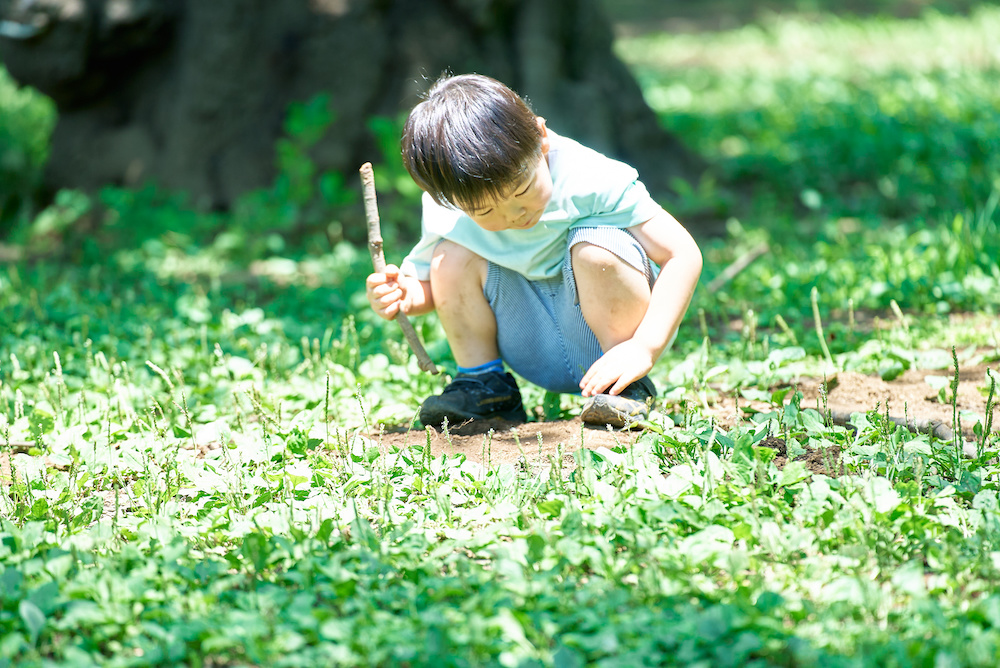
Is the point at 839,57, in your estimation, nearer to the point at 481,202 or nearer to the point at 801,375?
the point at 801,375

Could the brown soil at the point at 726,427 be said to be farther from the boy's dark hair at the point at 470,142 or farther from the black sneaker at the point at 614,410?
the boy's dark hair at the point at 470,142

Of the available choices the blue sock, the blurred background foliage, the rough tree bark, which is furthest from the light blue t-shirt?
the rough tree bark

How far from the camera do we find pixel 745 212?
18.8ft

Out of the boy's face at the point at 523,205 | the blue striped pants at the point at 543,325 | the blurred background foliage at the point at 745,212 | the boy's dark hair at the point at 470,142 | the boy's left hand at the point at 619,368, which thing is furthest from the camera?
the blurred background foliage at the point at 745,212

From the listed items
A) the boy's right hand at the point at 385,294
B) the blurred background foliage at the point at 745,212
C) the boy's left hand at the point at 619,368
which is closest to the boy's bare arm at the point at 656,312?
the boy's left hand at the point at 619,368

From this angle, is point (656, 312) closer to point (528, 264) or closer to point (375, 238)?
point (528, 264)

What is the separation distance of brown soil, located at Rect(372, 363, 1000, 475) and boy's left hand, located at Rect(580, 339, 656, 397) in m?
0.11

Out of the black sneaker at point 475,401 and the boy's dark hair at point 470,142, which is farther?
the black sneaker at point 475,401

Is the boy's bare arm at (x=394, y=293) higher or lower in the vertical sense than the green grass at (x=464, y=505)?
higher

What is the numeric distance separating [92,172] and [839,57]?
7637mm

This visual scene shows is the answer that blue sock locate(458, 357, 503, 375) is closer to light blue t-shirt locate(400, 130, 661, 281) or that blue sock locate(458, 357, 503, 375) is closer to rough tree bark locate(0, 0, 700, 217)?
light blue t-shirt locate(400, 130, 661, 281)

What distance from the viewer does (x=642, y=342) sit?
251 centimetres

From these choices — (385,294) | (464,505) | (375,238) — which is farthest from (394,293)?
(464,505)

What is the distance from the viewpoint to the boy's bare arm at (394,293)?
2.51 metres
